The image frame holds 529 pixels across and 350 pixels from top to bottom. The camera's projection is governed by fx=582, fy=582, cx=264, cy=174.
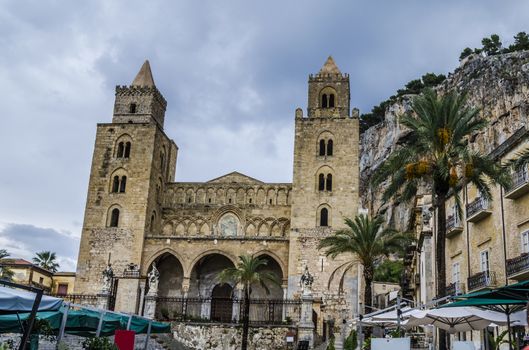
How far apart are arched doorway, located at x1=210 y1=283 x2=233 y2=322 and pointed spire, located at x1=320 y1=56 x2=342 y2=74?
17316 millimetres

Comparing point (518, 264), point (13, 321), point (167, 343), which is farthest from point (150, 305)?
point (13, 321)

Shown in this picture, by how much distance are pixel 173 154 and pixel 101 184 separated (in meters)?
7.25

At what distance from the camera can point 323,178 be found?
40.2 metres

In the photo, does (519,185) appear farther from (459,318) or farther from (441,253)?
(459,318)

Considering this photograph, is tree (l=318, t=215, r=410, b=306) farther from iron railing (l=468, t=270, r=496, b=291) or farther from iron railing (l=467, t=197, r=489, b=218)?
iron railing (l=468, t=270, r=496, b=291)

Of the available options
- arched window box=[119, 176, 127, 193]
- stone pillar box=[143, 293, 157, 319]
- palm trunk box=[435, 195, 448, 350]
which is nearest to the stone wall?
stone pillar box=[143, 293, 157, 319]

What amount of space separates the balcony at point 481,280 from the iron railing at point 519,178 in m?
3.30

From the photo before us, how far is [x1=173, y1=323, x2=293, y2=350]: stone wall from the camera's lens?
28469mm

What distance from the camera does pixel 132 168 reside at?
41.6 m

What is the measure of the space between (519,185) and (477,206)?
127 inches

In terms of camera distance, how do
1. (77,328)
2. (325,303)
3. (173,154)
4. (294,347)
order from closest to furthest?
(77,328) < (294,347) < (325,303) < (173,154)

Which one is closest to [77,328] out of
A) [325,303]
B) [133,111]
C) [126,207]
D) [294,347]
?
[294,347]

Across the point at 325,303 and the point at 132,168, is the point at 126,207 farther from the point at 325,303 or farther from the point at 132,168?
the point at 325,303

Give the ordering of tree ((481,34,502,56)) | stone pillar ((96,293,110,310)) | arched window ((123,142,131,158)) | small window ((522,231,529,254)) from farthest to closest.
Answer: tree ((481,34,502,56)), arched window ((123,142,131,158)), stone pillar ((96,293,110,310)), small window ((522,231,529,254))
